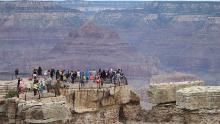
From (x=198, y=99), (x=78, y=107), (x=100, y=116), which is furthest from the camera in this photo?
(x=100, y=116)

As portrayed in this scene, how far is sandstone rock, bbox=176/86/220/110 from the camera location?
24047 mm

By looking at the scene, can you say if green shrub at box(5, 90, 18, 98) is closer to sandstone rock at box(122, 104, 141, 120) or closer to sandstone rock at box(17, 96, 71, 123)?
sandstone rock at box(17, 96, 71, 123)

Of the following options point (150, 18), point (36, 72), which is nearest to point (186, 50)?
point (150, 18)

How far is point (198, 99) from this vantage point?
950 inches

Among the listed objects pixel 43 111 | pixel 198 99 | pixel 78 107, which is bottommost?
pixel 78 107

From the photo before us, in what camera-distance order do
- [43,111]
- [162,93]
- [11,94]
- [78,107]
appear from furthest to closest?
[162,93] < [78,107] < [11,94] < [43,111]

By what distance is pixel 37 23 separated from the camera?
147125 millimetres

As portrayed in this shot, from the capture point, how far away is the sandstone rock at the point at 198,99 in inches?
947

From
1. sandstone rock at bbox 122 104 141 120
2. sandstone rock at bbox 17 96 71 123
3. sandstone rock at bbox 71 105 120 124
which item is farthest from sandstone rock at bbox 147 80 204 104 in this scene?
sandstone rock at bbox 17 96 71 123

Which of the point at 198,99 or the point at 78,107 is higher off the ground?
the point at 198,99

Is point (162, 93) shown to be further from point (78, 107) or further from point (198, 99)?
point (78, 107)

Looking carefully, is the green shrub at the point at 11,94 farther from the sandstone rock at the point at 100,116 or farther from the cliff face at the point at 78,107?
the sandstone rock at the point at 100,116

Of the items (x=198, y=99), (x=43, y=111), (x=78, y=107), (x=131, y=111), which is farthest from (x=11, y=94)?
(x=198, y=99)

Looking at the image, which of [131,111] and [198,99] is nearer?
[198,99]
